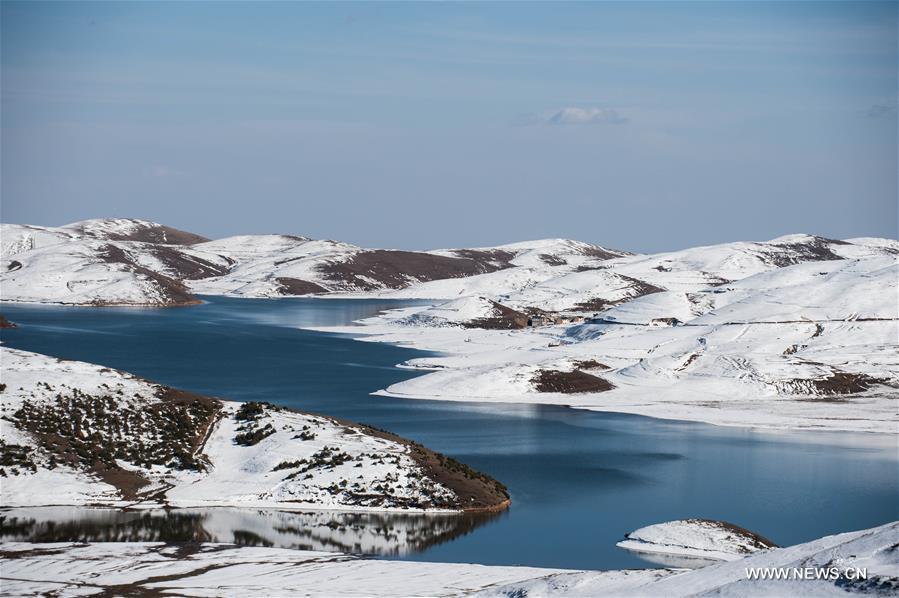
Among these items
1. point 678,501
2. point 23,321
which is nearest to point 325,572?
point 678,501

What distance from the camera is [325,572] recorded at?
101ft

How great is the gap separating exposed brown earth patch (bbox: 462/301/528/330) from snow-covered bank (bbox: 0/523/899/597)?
8700 cm

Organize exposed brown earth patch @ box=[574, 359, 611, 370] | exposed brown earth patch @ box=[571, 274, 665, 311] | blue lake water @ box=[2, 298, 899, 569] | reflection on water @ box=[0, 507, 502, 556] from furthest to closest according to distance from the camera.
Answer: exposed brown earth patch @ box=[571, 274, 665, 311] < exposed brown earth patch @ box=[574, 359, 611, 370] < blue lake water @ box=[2, 298, 899, 569] < reflection on water @ box=[0, 507, 502, 556]

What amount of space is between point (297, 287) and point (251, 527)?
15426cm

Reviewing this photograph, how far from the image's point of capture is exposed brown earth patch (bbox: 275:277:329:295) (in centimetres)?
18750

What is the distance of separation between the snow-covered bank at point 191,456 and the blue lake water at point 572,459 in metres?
1.90

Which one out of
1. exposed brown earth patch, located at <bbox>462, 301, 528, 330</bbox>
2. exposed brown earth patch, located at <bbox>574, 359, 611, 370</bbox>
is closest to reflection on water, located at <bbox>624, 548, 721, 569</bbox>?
exposed brown earth patch, located at <bbox>574, 359, 611, 370</bbox>

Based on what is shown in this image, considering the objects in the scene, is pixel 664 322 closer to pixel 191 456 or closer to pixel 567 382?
pixel 567 382

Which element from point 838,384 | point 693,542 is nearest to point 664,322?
point 838,384

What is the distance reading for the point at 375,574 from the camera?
30.7m

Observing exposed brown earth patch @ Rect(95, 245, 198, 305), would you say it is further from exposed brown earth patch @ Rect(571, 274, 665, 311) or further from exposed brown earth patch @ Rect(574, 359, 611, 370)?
exposed brown earth patch @ Rect(574, 359, 611, 370)

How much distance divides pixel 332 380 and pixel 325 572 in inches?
1778

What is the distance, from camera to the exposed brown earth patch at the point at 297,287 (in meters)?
188

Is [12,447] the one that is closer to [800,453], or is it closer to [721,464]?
[721,464]
